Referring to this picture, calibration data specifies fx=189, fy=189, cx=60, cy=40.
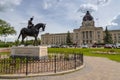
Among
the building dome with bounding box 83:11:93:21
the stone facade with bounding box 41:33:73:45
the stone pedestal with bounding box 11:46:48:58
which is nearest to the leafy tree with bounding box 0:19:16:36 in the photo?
the stone pedestal with bounding box 11:46:48:58

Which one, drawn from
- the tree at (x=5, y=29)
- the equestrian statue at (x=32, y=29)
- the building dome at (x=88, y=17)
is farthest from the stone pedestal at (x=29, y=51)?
the building dome at (x=88, y=17)

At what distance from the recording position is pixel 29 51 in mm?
21578

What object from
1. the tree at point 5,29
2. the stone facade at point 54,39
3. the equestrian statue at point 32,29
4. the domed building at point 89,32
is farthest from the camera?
the stone facade at point 54,39

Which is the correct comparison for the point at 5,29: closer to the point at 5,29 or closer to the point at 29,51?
the point at 5,29

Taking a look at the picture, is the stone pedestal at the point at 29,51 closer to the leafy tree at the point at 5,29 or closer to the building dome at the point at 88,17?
the leafy tree at the point at 5,29

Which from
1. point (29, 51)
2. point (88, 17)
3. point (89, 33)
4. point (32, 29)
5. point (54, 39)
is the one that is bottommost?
point (29, 51)

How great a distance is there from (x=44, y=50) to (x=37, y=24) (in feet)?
10.3

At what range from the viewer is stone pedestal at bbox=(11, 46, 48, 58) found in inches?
827

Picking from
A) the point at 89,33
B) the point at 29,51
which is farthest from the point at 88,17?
the point at 29,51

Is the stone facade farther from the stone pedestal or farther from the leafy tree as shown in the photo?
the stone pedestal

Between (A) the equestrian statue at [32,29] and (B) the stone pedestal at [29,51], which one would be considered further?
(A) the equestrian statue at [32,29]

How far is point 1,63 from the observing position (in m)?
13.8

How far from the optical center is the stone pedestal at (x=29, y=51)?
68.9 feet

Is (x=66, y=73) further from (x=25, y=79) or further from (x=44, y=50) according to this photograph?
(x=44, y=50)
